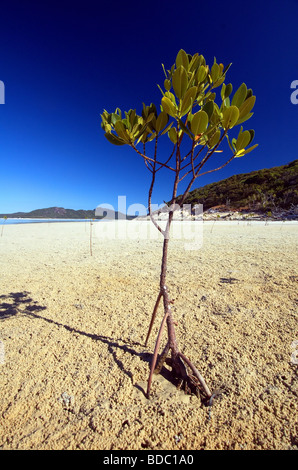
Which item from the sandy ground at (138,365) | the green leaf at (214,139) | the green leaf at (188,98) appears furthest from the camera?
the green leaf at (214,139)

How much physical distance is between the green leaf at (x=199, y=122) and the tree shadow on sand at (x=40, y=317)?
2.16 metres

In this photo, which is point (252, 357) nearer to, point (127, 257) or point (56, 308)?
point (56, 308)

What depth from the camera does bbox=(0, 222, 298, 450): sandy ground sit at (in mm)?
1352

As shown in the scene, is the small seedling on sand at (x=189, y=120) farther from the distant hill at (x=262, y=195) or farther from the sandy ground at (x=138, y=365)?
the distant hill at (x=262, y=195)

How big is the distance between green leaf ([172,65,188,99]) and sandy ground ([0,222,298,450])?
233 cm

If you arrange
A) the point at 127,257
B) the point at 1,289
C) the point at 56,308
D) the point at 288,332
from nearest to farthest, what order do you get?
the point at 288,332 < the point at 56,308 < the point at 1,289 < the point at 127,257

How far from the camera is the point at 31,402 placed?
1.61 meters

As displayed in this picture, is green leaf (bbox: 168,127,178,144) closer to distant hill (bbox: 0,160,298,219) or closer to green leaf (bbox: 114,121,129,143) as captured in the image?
green leaf (bbox: 114,121,129,143)

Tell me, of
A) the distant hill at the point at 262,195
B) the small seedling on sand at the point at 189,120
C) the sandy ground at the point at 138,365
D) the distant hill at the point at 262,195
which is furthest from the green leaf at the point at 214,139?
the distant hill at the point at 262,195

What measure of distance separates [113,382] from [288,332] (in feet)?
7.26

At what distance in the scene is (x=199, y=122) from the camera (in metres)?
1.33

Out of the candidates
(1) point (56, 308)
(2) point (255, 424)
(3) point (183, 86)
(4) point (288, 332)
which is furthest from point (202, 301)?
(3) point (183, 86)

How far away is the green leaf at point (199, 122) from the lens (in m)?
1.29

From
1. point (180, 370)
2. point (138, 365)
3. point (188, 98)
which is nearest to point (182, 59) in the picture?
point (188, 98)
